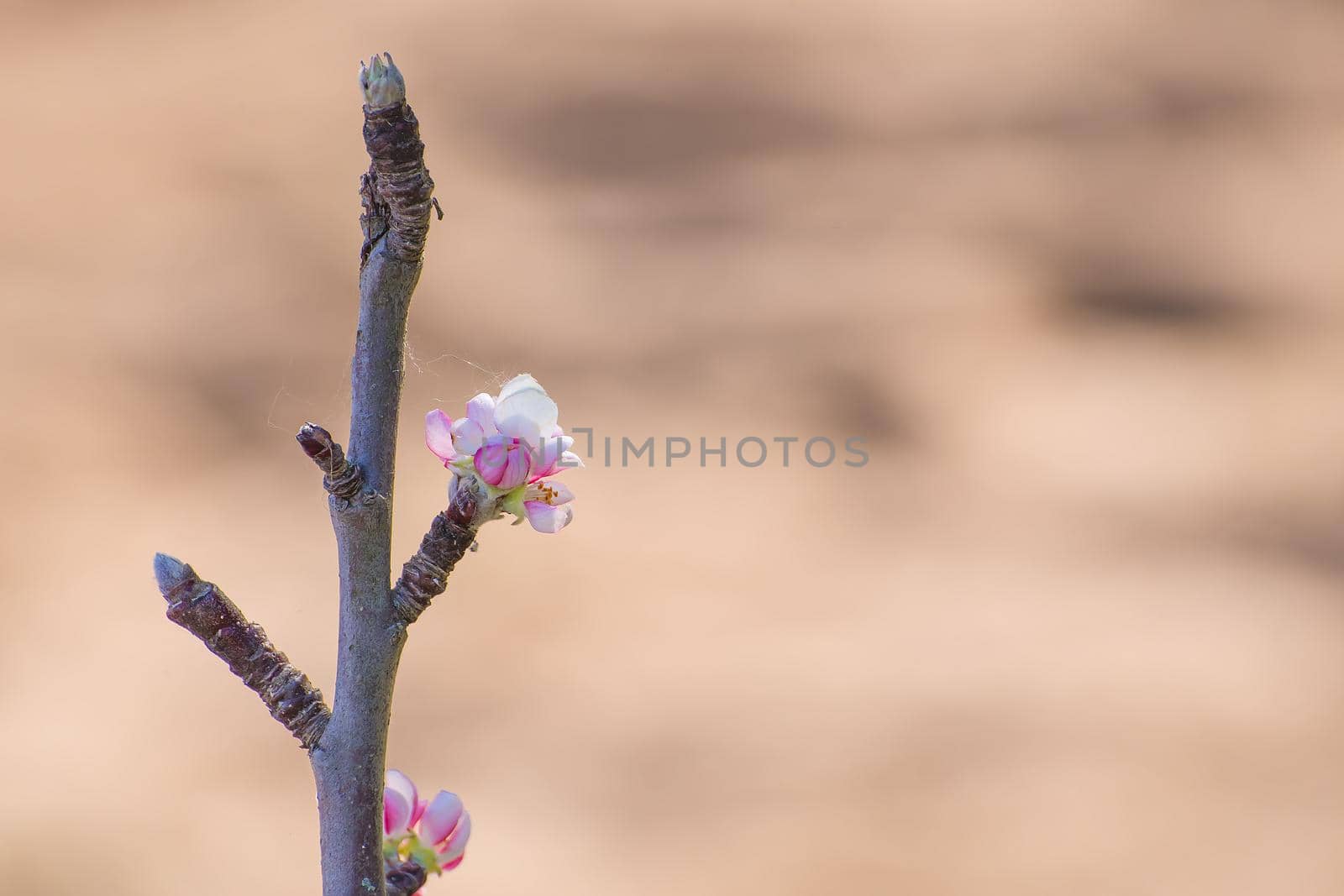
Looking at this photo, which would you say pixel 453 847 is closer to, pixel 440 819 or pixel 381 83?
pixel 440 819

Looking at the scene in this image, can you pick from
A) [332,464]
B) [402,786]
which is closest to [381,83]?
Answer: [332,464]

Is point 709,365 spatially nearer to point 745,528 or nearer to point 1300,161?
point 745,528

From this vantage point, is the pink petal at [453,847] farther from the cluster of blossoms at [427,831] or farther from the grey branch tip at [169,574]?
the grey branch tip at [169,574]

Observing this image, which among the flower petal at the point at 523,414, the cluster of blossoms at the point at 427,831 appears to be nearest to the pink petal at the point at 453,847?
the cluster of blossoms at the point at 427,831

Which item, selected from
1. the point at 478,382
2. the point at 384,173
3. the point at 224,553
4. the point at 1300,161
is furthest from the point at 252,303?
the point at 1300,161
